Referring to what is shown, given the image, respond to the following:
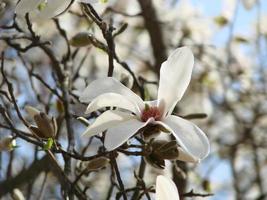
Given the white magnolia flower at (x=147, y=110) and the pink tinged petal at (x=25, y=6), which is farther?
the pink tinged petal at (x=25, y=6)

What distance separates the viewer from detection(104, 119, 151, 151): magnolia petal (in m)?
0.82

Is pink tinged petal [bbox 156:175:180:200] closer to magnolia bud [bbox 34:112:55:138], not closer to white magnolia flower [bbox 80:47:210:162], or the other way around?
white magnolia flower [bbox 80:47:210:162]

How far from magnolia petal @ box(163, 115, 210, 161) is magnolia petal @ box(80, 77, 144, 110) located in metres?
0.08

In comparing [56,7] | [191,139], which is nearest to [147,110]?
[191,139]

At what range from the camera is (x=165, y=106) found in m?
0.93

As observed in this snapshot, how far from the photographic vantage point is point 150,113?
3.00 ft

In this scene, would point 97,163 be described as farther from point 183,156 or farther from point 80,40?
point 80,40

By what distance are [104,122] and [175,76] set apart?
140 millimetres

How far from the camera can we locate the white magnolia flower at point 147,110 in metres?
0.83

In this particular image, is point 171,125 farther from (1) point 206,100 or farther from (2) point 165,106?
(1) point 206,100

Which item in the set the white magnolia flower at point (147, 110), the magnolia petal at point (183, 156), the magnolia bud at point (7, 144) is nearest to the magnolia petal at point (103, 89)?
the white magnolia flower at point (147, 110)

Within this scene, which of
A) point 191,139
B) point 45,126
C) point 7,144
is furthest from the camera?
point 7,144

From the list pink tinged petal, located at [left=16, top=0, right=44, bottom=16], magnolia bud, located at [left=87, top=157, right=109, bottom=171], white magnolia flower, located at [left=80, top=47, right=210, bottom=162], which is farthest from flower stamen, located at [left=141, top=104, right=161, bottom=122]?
pink tinged petal, located at [left=16, top=0, right=44, bottom=16]

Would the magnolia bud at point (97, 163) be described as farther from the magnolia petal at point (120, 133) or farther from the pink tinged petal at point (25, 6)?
the pink tinged petal at point (25, 6)
